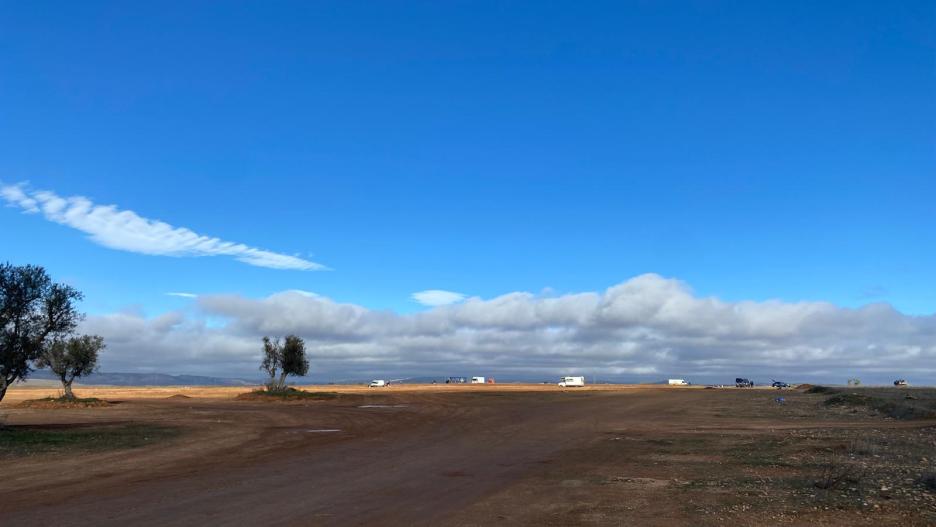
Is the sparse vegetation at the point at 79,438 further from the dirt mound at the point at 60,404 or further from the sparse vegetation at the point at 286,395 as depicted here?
the sparse vegetation at the point at 286,395

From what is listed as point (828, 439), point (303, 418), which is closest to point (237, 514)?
point (828, 439)

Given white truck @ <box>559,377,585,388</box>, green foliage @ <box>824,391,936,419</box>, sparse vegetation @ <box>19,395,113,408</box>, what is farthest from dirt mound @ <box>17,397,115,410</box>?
white truck @ <box>559,377,585,388</box>

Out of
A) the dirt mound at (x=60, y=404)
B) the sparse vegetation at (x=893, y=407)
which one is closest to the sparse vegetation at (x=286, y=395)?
the dirt mound at (x=60, y=404)

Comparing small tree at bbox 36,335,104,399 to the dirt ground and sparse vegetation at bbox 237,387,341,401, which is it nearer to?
sparse vegetation at bbox 237,387,341,401

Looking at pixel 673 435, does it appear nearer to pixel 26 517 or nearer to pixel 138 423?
pixel 26 517

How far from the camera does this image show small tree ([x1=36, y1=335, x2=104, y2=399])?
2307 inches

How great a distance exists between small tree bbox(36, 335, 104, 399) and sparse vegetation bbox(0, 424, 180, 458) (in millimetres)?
28834

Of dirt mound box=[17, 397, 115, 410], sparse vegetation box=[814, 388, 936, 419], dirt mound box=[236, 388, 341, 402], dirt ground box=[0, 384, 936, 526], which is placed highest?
sparse vegetation box=[814, 388, 936, 419]

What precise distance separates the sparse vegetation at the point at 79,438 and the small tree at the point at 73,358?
2883cm

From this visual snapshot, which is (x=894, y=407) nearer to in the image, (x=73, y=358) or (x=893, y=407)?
(x=893, y=407)

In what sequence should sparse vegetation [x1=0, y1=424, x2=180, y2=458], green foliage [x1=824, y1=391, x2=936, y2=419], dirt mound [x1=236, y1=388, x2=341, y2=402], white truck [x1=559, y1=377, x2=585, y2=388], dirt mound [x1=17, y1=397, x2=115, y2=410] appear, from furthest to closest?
white truck [x1=559, y1=377, x2=585, y2=388] → dirt mound [x1=236, y1=388, x2=341, y2=402] → dirt mound [x1=17, y1=397, x2=115, y2=410] → green foliage [x1=824, y1=391, x2=936, y2=419] → sparse vegetation [x1=0, y1=424, x2=180, y2=458]

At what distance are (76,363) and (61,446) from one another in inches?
1586

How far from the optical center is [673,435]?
30.3 metres

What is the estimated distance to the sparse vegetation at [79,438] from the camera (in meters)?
23.8
